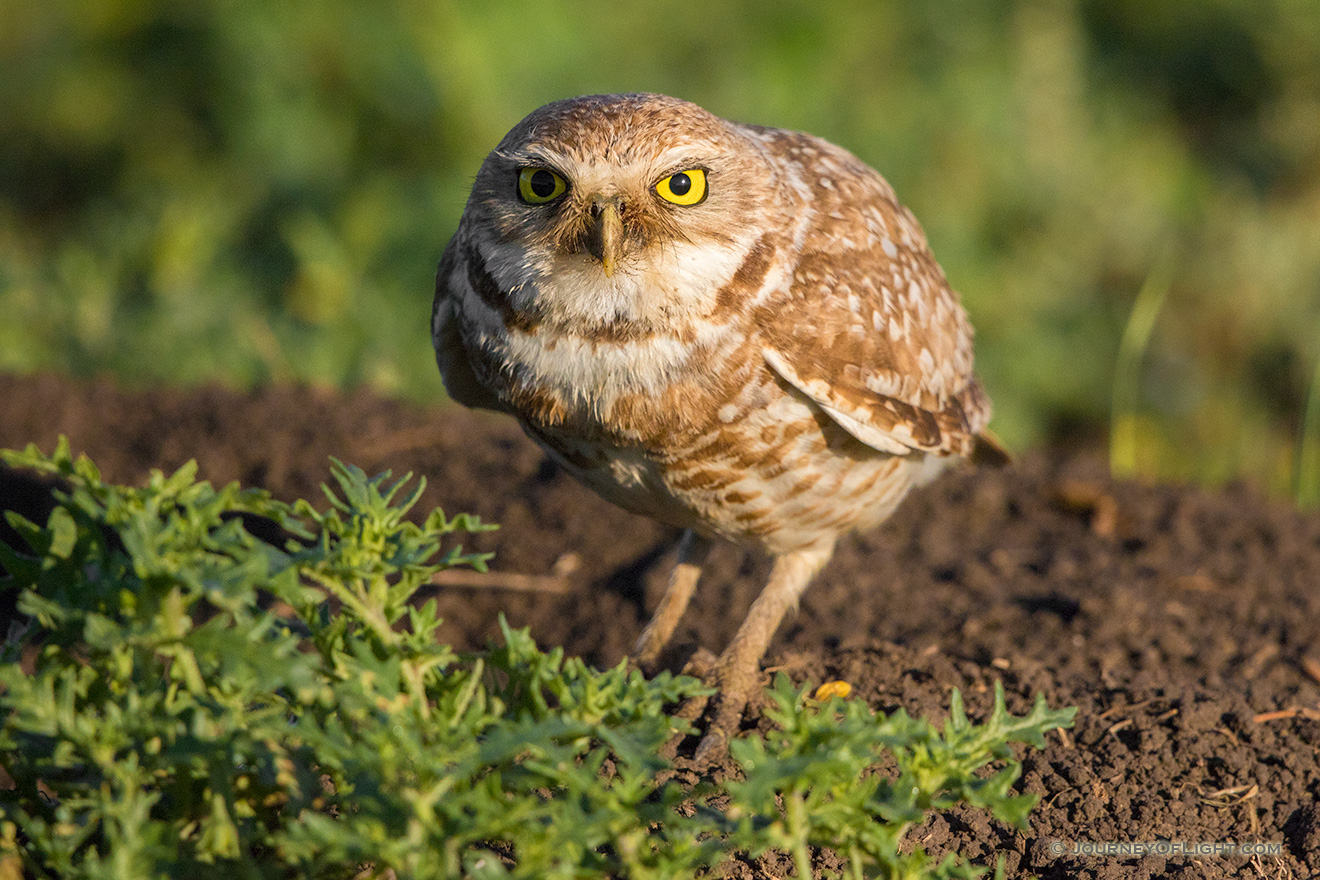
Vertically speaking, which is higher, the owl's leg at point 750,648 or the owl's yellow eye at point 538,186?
the owl's yellow eye at point 538,186

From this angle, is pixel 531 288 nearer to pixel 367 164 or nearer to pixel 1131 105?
pixel 367 164

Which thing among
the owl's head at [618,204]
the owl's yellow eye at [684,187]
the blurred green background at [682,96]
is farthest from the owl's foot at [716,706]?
the blurred green background at [682,96]

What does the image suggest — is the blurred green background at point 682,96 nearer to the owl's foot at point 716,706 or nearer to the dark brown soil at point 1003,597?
the dark brown soil at point 1003,597

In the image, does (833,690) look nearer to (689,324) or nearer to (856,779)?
(689,324)

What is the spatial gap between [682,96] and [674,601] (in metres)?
5.18

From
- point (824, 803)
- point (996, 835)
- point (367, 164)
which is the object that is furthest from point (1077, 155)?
point (824, 803)

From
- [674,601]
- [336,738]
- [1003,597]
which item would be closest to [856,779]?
[336,738]

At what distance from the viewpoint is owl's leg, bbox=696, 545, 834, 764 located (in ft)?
11.3

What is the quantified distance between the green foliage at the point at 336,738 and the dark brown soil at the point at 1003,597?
80 cm

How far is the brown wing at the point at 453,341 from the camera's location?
3.79 metres

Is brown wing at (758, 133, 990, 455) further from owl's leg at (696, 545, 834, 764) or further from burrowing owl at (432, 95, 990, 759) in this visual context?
owl's leg at (696, 545, 834, 764)

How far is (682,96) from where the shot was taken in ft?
28.1

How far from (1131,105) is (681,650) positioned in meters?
7.52

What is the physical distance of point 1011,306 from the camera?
768 cm
